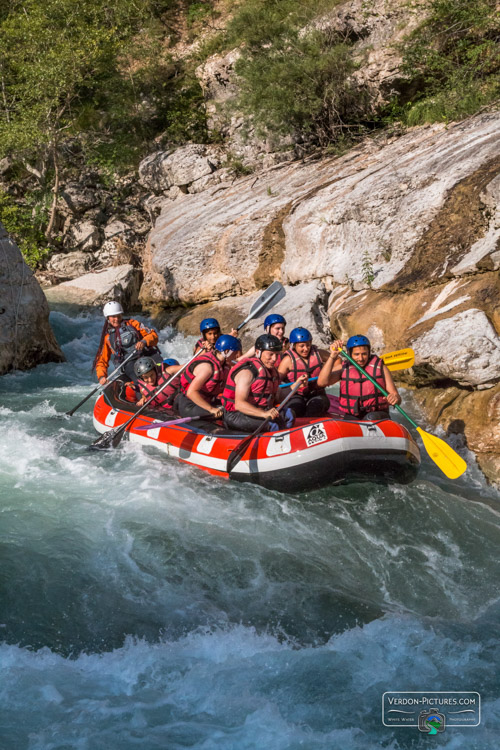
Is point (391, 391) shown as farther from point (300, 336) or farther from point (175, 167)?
point (175, 167)

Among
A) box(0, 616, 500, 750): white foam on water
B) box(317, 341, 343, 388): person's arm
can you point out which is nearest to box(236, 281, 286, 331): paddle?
box(317, 341, 343, 388): person's arm

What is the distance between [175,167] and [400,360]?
10223 millimetres

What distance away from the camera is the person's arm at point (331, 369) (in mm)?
5891

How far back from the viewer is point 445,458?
215 inches

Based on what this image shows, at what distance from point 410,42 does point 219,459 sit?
1020cm

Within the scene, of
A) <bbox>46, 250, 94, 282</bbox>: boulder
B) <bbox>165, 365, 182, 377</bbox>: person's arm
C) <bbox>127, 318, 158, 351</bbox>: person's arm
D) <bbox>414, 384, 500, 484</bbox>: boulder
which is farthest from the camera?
<bbox>46, 250, 94, 282</bbox>: boulder

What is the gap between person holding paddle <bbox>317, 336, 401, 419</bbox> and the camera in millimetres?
5855

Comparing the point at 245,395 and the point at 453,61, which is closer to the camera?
the point at 245,395

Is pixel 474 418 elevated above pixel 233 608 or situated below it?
below

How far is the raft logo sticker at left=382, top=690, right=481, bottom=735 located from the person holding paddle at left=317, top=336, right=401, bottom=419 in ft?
8.85

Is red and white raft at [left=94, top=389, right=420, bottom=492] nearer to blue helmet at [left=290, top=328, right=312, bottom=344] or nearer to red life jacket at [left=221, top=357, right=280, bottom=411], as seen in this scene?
red life jacket at [left=221, top=357, right=280, bottom=411]

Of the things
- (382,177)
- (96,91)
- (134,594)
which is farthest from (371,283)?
(96,91)

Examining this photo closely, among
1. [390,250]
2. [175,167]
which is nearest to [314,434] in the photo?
[390,250]

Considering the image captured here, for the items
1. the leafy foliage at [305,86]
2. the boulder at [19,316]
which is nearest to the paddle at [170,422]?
the boulder at [19,316]
